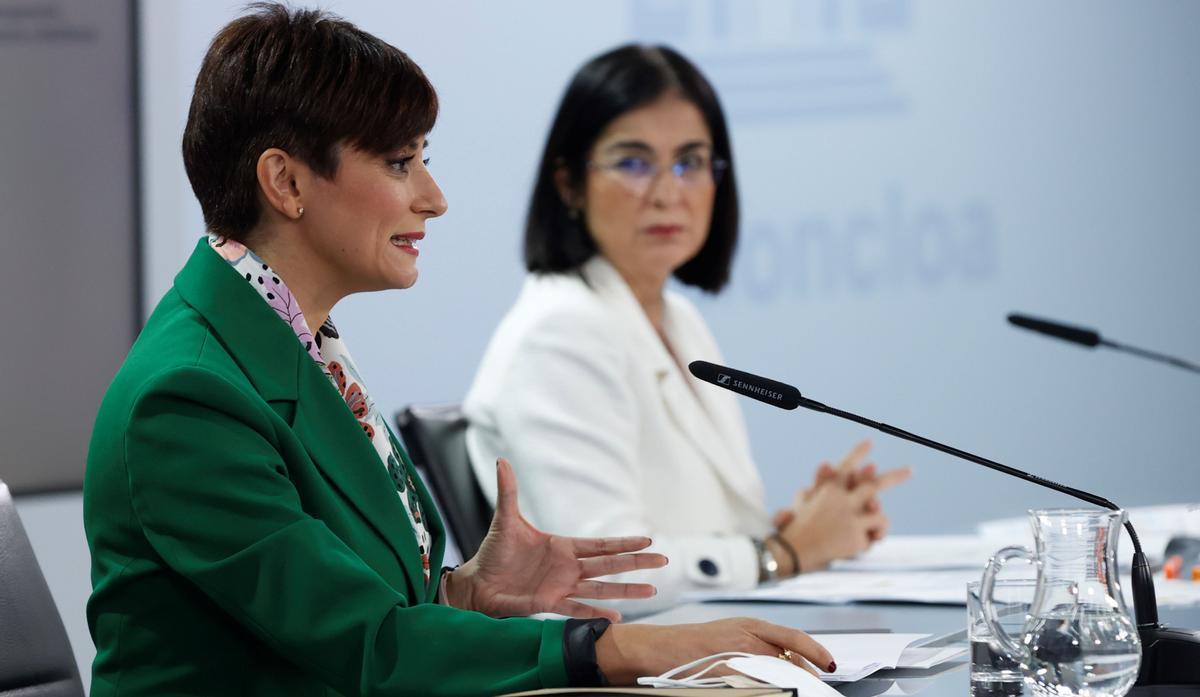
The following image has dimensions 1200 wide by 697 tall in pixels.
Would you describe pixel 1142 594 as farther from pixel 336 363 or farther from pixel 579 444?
pixel 579 444

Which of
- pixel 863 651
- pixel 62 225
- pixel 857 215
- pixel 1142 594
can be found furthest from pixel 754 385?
pixel 857 215

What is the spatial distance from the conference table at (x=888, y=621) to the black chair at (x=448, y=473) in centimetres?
40

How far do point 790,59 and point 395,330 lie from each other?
1458 millimetres

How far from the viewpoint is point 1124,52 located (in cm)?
454

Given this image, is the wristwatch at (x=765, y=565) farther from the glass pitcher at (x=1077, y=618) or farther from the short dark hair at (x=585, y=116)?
the glass pitcher at (x=1077, y=618)

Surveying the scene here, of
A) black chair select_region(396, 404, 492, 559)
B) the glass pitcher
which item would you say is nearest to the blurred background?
black chair select_region(396, 404, 492, 559)

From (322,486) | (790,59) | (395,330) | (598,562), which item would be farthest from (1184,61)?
(322,486)

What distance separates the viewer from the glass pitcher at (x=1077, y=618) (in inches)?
41.8

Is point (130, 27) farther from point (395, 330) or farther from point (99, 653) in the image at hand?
point (99, 653)

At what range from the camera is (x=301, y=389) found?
52.9 inches

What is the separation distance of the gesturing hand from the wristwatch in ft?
2.68

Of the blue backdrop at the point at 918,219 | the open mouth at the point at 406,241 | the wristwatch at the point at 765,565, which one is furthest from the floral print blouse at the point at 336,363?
the blue backdrop at the point at 918,219

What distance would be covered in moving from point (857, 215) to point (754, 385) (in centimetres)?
300

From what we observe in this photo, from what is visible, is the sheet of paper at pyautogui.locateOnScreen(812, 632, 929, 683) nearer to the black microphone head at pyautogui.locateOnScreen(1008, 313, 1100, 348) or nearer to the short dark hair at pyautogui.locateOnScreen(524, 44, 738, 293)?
the black microphone head at pyautogui.locateOnScreen(1008, 313, 1100, 348)
